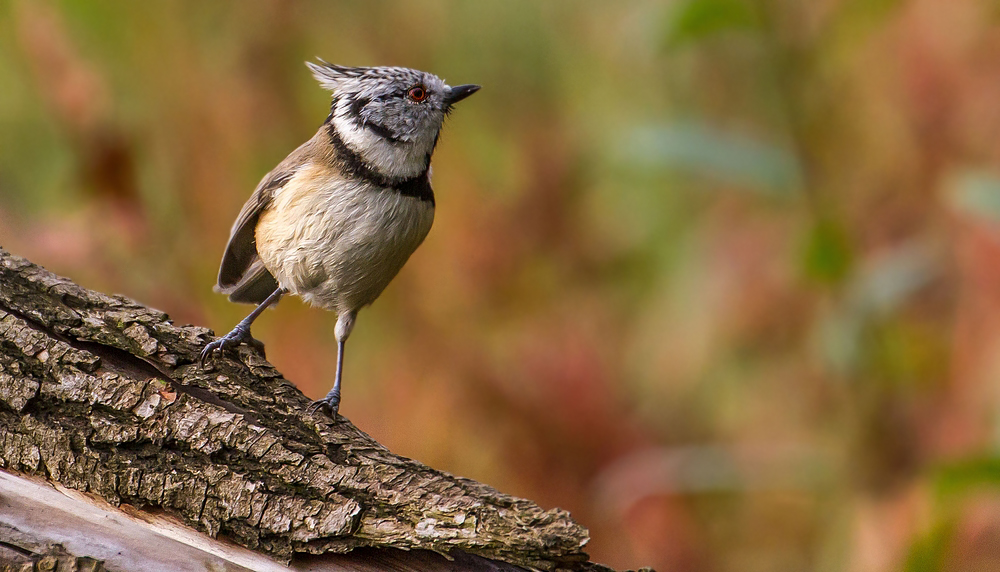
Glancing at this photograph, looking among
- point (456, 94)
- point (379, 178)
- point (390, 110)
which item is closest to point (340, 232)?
point (379, 178)

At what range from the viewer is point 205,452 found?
213 centimetres

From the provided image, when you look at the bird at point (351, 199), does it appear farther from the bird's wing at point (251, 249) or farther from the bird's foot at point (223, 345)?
the bird's foot at point (223, 345)

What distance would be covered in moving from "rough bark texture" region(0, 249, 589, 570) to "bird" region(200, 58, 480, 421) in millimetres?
591

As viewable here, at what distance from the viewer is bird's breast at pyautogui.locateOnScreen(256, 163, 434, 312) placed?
3.12 m

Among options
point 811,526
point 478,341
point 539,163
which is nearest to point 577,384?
point 478,341

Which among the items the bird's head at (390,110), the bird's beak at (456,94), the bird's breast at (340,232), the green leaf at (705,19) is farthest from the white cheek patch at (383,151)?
the green leaf at (705,19)

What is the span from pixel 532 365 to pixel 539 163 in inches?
50.4

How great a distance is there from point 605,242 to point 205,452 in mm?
3858

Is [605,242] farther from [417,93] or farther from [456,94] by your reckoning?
[417,93]

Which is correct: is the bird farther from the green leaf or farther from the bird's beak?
the green leaf

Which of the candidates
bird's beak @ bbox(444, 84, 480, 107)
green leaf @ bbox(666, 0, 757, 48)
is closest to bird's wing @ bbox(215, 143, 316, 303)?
bird's beak @ bbox(444, 84, 480, 107)

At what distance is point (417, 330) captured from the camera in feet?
17.1

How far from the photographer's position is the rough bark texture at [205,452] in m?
1.99

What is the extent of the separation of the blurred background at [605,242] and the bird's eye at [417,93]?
2.98ft
